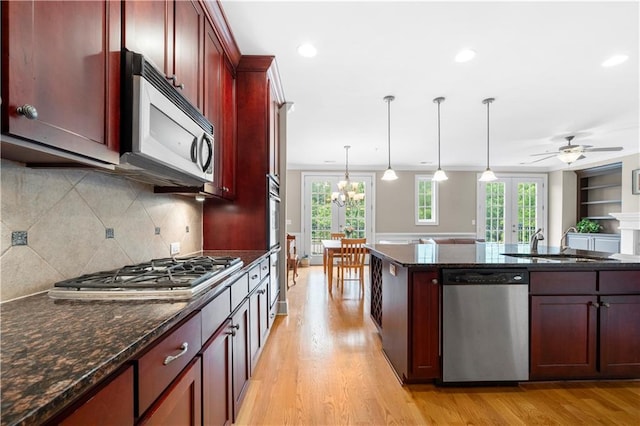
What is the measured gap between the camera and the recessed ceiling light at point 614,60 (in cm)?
250

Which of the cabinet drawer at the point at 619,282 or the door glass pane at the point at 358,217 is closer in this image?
the cabinet drawer at the point at 619,282

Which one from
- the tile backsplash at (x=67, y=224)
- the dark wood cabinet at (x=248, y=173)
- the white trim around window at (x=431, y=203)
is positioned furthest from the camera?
the white trim around window at (x=431, y=203)

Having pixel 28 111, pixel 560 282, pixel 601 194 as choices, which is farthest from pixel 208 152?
pixel 601 194

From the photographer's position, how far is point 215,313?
1241mm

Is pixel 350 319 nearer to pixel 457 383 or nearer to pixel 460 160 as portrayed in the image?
pixel 457 383

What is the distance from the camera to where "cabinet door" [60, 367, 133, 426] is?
547 millimetres

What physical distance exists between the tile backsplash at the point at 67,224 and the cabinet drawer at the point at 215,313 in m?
0.61

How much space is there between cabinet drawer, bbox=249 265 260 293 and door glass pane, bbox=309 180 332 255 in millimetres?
5169

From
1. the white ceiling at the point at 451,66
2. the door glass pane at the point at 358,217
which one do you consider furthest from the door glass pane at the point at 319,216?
the white ceiling at the point at 451,66

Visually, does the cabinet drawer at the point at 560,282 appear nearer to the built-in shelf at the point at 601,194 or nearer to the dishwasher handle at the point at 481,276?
the dishwasher handle at the point at 481,276

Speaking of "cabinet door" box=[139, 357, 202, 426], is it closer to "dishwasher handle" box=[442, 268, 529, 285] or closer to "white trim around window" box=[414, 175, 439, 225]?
"dishwasher handle" box=[442, 268, 529, 285]

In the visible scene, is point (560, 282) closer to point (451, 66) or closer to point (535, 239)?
point (535, 239)

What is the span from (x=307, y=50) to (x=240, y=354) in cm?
232

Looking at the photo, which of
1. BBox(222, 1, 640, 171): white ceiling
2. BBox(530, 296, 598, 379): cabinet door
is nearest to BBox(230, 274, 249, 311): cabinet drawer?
BBox(222, 1, 640, 171): white ceiling
